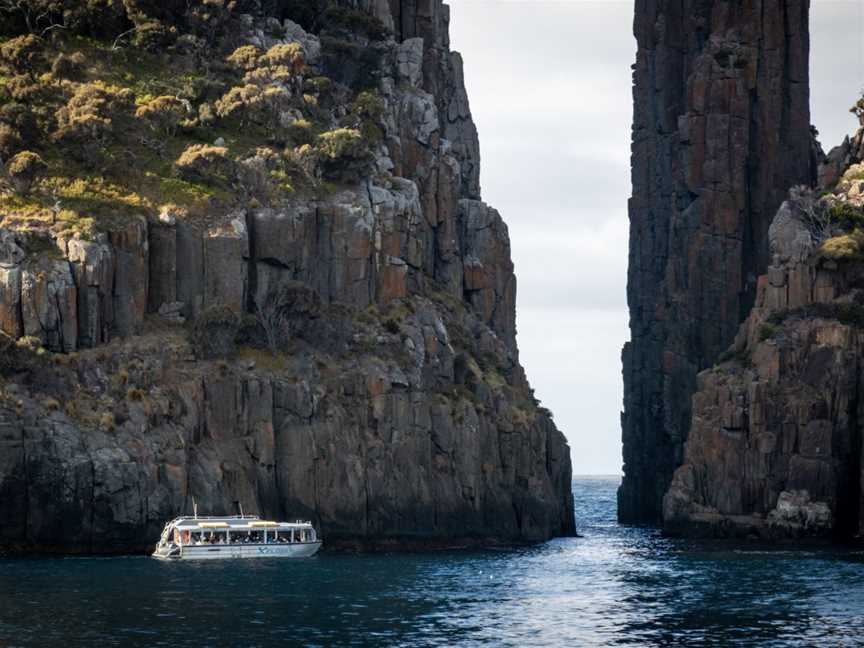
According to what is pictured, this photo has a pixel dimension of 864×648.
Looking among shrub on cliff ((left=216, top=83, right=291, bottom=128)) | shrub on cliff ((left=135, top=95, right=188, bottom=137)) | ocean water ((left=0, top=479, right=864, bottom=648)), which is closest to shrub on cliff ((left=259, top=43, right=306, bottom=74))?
shrub on cliff ((left=216, top=83, right=291, bottom=128))

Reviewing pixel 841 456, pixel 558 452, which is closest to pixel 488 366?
pixel 558 452

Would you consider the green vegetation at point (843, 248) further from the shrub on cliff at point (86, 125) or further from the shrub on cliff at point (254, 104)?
the shrub on cliff at point (86, 125)

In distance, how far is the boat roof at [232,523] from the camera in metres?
133

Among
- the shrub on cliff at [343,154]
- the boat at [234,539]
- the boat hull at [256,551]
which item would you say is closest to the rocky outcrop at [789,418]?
the shrub on cliff at [343,154]

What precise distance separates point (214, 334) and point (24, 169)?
22.7 m

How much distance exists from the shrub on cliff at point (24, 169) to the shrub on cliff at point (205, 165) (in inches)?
548

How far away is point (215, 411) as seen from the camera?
144m

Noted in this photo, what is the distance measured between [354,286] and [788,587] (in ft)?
195

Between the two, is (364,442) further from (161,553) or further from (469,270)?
(469,270)

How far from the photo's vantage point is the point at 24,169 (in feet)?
495

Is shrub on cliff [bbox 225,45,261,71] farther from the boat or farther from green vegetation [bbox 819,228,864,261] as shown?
green vegetation [bbox 819,228,864,261]

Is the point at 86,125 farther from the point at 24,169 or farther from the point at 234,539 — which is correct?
the point at 234,539

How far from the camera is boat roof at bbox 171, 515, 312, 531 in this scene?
13300 centimetres

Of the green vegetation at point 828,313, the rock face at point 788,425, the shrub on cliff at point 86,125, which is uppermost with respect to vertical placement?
the shrub on cliff at point 86,125
